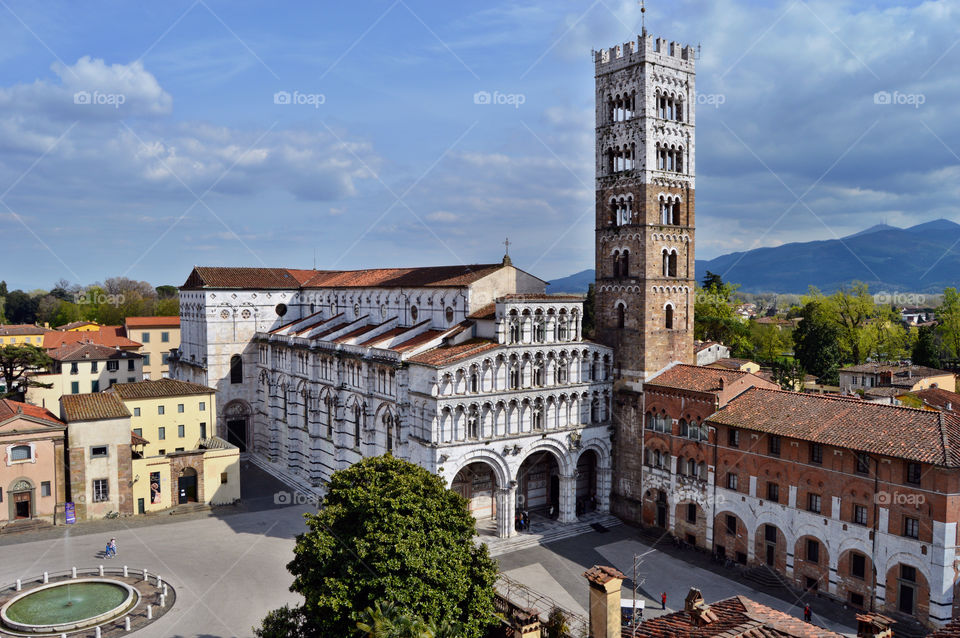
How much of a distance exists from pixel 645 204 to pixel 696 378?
40.1 feet

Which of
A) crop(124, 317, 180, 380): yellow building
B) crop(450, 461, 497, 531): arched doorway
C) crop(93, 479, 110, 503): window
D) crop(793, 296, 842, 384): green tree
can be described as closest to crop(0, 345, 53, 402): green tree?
crop(93, 479, 110, 503): window

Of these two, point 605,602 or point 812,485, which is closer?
point 605,602

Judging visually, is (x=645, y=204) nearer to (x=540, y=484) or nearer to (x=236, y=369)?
(x=540, y=484)

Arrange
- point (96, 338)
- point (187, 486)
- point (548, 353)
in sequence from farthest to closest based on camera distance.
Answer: point (96, 338), point (187, 486), point (548, 353)

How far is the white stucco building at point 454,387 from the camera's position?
136 feet

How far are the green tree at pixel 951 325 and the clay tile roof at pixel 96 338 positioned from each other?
9798 centimetres

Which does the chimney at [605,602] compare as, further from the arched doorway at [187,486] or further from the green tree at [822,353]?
the green tree at [822,353]

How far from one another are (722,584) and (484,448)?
1549cm

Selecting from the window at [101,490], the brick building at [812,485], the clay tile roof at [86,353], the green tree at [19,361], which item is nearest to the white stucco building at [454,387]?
the brick building at [812,485]

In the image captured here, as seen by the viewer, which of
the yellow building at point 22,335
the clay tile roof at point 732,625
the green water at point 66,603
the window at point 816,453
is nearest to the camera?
the clay tile roof at point 732,625

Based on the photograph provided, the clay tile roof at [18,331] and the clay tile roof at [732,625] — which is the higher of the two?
the clay tile roof at [18,331]

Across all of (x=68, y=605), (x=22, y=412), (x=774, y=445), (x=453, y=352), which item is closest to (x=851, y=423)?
(x=774, y=445)

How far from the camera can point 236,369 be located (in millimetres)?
65000

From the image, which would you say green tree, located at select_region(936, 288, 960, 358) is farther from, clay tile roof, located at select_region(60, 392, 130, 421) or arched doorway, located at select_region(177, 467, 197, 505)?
clay tile roof, located at select_region(60, 392, 130, 421)
